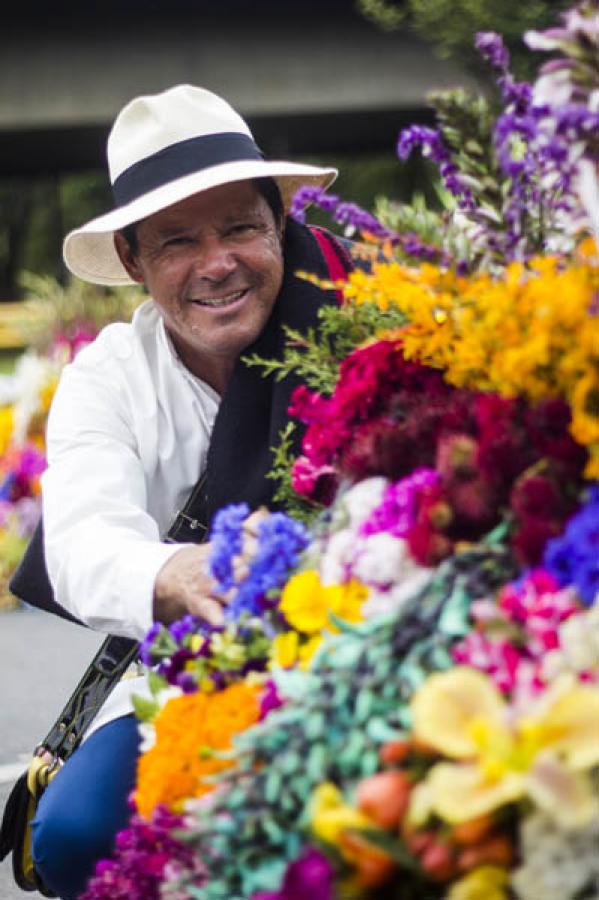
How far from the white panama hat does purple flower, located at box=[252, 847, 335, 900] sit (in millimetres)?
1395

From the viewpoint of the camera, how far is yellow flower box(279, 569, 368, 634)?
177 centimetres

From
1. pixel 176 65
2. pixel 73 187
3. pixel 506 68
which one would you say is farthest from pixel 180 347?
pixel 73 187

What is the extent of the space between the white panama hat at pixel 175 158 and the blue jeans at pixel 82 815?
0.99 meters

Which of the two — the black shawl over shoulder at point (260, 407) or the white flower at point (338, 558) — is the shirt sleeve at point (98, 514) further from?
the white flower at point (338, 558)

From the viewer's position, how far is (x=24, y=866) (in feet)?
9.30

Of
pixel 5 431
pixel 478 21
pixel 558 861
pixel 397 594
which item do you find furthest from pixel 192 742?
pixel 478 21

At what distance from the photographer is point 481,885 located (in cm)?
143

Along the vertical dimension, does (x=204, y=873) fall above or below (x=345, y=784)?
below

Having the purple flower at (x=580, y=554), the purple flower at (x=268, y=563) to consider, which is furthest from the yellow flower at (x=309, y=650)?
the purple flower at (x=580, y=554)

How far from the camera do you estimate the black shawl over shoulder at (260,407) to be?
8.27 feet

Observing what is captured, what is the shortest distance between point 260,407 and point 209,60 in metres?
18.5

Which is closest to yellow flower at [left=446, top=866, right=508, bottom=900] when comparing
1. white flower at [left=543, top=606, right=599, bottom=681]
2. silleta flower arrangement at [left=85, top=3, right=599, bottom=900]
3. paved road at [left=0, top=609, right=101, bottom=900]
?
silleta flower arrangement at [left=85, top=3, right=599, bottom=900]

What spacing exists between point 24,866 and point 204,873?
1.22m

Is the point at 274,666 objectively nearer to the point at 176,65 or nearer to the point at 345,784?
the point at 345,784
